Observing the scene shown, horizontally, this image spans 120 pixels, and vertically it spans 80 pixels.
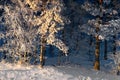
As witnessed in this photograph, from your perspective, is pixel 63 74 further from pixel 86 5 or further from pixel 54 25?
pixel 86 5

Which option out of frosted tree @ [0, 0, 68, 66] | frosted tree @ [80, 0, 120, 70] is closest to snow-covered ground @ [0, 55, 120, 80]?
frosted tree @ [0, 0, 68, 66]

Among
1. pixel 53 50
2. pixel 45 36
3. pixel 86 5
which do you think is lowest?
pixel 53 50

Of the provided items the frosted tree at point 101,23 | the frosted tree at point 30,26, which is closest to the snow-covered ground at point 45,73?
the frosted tree at point 30,26

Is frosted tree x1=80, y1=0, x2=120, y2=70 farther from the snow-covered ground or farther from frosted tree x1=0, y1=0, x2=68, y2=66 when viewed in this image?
the snow-covered ground

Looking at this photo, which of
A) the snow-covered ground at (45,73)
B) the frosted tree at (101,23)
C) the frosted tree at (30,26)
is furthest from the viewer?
the frosted tree at (101,23)

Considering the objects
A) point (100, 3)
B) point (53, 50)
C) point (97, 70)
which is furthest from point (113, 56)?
point (53, 50)

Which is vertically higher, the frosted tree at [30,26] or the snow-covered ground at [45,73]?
the frosted tree at [30,26]

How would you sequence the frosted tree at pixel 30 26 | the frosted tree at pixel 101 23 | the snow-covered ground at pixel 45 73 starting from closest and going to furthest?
1. the snow-covered ground at pixel 45 73
2. the frosted tree at pixel 30 26
3. the frosted tree at pixel 101 23

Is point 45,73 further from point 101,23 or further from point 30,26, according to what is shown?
point 101,23

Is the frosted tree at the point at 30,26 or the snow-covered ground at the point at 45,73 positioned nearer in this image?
the snow-covered ground at the point at 45,73

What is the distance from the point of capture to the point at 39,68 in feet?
99.5

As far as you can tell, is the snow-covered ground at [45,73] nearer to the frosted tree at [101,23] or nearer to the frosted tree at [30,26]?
the frosted tree at [30,26]

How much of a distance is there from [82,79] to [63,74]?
1538 millimetres

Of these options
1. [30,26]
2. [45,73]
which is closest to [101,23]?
[30,26]
